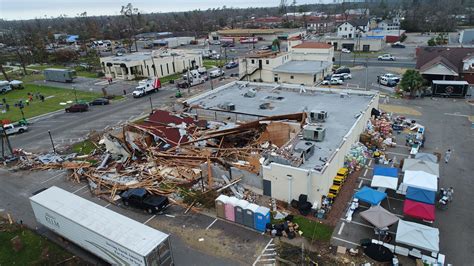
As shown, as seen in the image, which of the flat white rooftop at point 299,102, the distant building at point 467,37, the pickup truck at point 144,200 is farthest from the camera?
the distant building at point 467,37

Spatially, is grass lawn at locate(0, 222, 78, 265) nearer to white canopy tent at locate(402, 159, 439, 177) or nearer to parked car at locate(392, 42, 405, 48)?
white canopy tent at locate(402, 159, 439, 177)

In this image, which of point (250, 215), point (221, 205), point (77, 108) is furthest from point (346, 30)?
point (250, 215)

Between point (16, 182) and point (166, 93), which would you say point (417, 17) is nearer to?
point (166, 93)

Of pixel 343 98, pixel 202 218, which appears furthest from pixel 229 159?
pixel 343 98

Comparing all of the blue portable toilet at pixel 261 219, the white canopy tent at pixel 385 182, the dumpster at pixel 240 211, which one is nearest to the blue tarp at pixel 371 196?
the white canopy tent at pixel 385 182

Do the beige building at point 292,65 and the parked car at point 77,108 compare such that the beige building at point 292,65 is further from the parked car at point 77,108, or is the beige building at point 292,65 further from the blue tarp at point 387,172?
the blue tarp at point 387,172

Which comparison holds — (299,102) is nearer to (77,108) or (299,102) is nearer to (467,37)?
(77,108)

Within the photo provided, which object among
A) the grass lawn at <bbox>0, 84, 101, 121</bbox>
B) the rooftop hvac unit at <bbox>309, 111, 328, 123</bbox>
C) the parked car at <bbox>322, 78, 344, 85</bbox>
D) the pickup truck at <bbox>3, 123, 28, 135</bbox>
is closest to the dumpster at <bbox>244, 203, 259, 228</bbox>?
the rooftop hvac unit at <bbox>309, 111, 328, 123</bbox>
